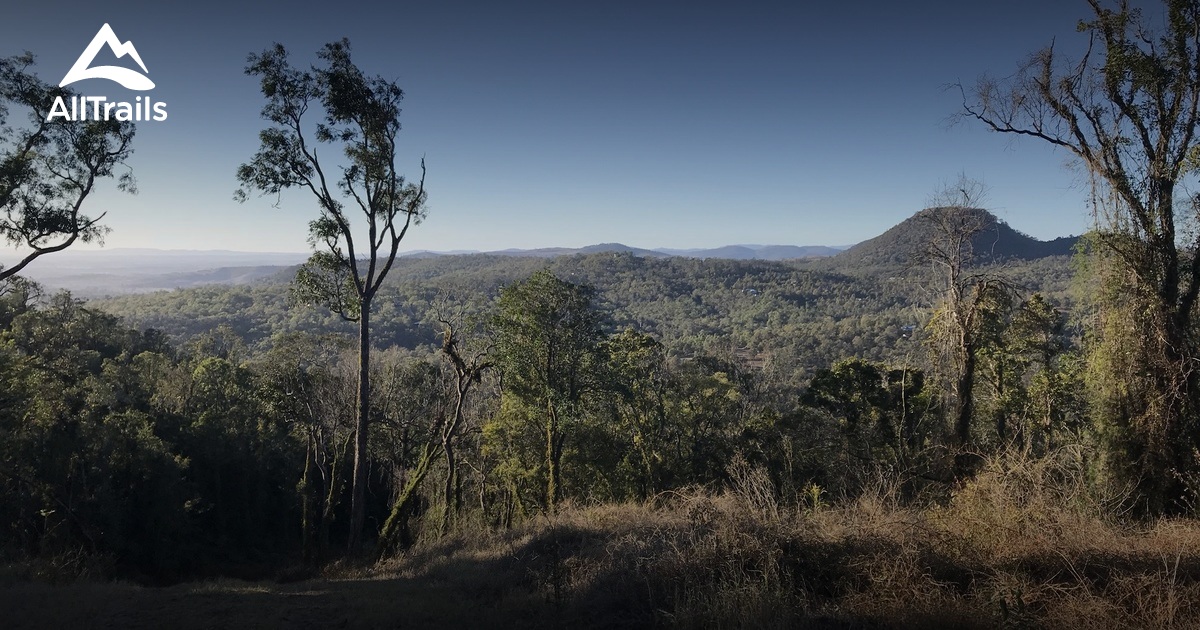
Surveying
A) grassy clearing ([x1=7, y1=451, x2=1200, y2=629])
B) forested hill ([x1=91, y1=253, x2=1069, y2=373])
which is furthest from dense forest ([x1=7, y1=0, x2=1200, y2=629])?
forested hill ([x1=91, y1=253, x2=1069, y2=373])

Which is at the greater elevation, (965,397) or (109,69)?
(109,69)

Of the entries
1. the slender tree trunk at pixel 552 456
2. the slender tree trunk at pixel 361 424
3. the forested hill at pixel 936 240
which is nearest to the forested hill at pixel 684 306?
the forested hill at pixel 936 240

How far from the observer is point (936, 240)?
10875 mm

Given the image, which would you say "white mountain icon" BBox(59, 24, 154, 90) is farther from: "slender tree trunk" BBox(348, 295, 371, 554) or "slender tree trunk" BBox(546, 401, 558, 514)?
"slender tree trunk" BBox(546, 401, 558, 514)

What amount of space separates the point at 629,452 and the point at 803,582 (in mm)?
14443

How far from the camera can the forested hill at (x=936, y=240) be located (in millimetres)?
10680

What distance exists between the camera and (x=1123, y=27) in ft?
25.2

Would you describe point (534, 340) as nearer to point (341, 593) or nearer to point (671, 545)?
point (341, 593)

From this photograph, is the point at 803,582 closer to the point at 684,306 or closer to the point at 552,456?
the point at 552,456

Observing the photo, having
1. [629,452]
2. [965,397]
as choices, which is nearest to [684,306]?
[629,452]

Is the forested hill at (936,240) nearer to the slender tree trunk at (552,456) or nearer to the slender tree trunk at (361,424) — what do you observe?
the slender tree trunk at (552,456)

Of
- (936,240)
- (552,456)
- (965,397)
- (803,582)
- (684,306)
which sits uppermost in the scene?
(936,240)

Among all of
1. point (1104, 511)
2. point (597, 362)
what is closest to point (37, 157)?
point (597, 362)

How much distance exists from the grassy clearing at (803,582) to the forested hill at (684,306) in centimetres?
677
